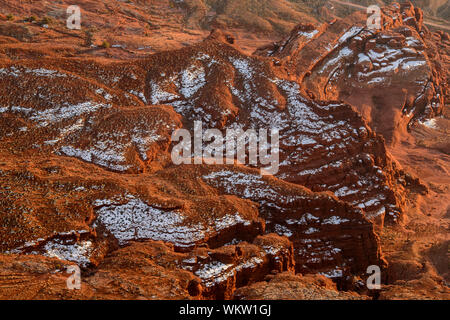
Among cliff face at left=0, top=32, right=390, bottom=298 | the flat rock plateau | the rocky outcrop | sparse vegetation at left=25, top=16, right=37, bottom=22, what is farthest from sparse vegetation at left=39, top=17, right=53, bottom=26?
the rocky outcrop

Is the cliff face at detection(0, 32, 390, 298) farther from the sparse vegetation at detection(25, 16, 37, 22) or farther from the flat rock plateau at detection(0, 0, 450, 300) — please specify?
the sparse vegetation at detection(25, 16, 37, 22)

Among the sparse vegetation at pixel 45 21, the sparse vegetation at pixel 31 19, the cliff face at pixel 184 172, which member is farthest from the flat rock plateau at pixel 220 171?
the sparse vegetation at pixel 31 19

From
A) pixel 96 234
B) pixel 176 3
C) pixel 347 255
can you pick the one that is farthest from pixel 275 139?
pixel 176 3

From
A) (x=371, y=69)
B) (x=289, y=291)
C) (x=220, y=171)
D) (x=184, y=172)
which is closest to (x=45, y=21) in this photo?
(x=184, y=172)

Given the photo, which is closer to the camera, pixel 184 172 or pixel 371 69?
pixel 184 172

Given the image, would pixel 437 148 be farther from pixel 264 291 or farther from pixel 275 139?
pixel 264 291

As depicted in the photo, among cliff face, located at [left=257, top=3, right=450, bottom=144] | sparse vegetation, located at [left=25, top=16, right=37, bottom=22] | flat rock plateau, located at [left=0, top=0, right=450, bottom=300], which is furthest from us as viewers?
sparse vegetation, located at [left=25, top=16, right=37, bottom=22]

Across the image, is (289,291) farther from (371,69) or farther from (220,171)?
(371,69)

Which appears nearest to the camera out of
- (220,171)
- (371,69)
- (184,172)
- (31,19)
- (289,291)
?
(289,291)
